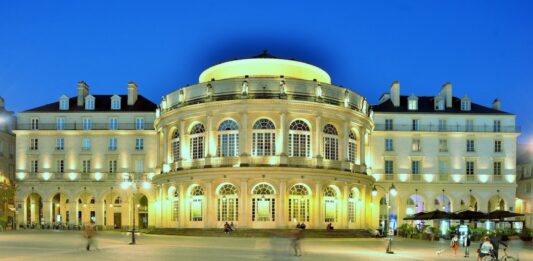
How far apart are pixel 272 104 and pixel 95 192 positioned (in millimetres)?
31180

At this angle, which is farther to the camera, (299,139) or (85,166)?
(85,166)

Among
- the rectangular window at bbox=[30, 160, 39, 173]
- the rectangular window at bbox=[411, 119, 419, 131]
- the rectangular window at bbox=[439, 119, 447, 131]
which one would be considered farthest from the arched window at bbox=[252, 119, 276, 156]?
the rectangular window at bbox=[30, 160, 39, 173]

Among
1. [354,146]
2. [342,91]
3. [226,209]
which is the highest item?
[342,91]

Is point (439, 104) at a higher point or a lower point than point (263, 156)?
higher

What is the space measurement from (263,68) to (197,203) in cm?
1452

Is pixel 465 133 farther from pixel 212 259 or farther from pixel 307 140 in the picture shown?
pixel 212 259

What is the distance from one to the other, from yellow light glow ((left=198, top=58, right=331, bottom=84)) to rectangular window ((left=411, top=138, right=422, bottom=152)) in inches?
737

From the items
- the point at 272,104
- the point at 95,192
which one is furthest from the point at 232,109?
the point at 95,192

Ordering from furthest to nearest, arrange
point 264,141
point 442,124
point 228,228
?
point 442,124, point 264,141, point 228,228

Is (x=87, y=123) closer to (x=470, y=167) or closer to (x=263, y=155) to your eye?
(x=263, y=155)

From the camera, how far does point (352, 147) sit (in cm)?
6400

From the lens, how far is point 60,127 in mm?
79750

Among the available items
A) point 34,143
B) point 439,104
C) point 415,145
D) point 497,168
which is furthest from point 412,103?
point 34,143

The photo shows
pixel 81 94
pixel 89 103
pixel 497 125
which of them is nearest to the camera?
pixel 497 125
